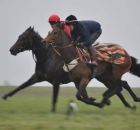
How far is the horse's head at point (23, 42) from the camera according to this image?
15101 millimetres

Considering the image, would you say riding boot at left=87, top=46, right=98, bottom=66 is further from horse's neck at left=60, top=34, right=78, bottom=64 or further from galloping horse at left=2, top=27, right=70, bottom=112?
galloping horse at left=2, top=27, right=70, bottom=112

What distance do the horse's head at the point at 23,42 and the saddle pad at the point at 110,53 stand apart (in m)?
1.78

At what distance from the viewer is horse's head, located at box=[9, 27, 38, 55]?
49.5ft

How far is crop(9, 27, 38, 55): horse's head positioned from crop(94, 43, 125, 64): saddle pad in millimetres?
1782

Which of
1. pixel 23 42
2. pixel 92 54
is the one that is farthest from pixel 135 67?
pixel 23 42

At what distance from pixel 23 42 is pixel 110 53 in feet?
7.67

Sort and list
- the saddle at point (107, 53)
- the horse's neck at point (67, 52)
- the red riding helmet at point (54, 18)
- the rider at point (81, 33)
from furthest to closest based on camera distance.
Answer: the red riding helmet at point (54, 18) → the saddle at point (107, 53) → the rider at point (81, 33) → the horse's neck at point (67, 52)

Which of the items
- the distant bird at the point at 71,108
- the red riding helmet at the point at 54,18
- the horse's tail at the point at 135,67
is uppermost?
the red riding helmet at the point at 54,18

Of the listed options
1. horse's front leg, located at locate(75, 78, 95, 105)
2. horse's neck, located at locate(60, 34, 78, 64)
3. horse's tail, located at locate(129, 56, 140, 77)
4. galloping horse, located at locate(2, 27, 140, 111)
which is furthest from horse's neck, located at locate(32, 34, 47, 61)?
horse's tail, located at locate(129, 56, 140, 77)

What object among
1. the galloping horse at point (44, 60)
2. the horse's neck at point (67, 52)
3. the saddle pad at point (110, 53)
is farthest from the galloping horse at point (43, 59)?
the saddle pad at point (110, 53)

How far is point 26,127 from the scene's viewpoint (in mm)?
10320

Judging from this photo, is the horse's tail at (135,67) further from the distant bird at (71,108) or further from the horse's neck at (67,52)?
the distant bird at (71,108)

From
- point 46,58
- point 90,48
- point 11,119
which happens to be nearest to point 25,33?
point 46,58

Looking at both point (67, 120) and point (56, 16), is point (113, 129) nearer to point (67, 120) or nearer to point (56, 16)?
point (67, 120)
